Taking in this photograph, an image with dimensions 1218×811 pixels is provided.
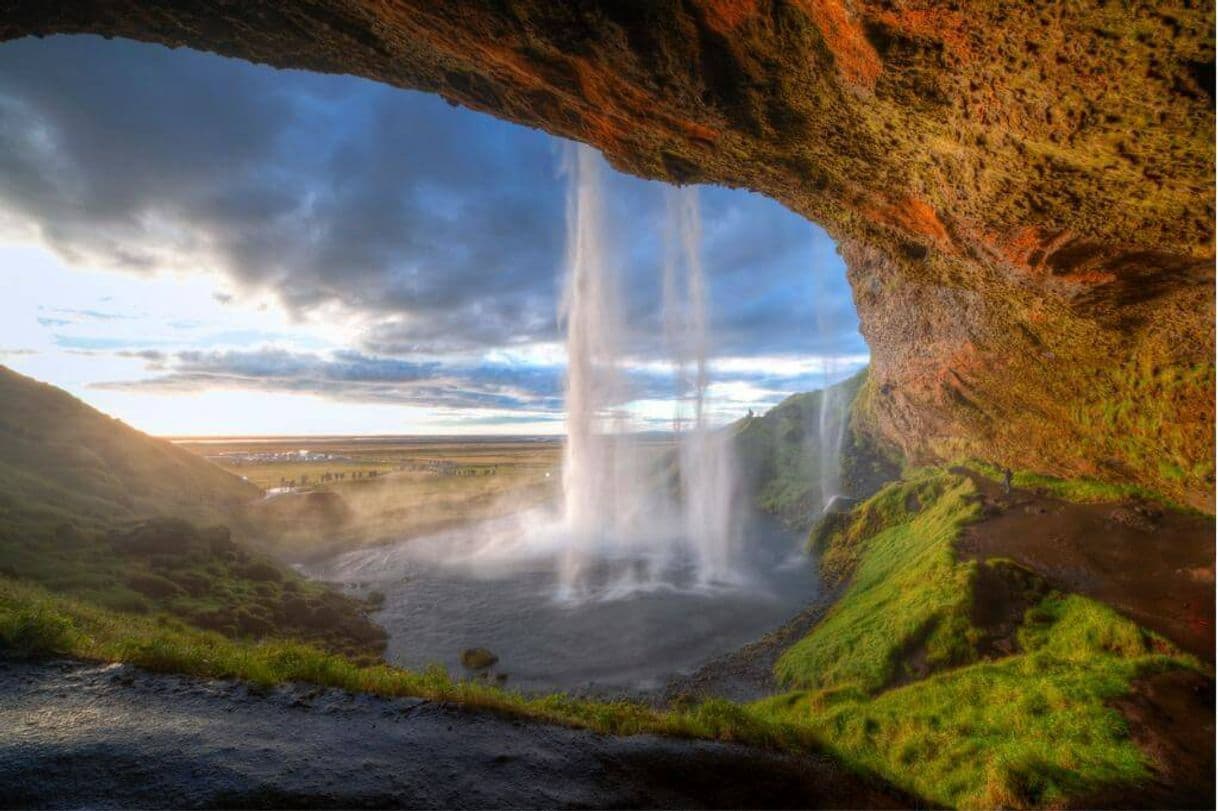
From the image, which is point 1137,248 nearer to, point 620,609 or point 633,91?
point 633,91

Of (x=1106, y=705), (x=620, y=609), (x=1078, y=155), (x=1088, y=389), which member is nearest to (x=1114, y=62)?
(x=1078, y=155)

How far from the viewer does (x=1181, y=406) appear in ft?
40.1

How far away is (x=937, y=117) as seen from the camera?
7.71 m

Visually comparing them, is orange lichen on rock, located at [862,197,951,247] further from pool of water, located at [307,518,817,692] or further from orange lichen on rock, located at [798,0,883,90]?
pool of water, located at [307,518,817,692]

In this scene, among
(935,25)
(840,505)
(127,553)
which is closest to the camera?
(935,25)

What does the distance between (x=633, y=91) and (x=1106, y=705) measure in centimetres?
1589

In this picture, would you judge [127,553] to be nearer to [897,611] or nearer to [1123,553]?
[897,611]

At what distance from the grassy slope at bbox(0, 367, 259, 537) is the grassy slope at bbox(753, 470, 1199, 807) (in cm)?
3110

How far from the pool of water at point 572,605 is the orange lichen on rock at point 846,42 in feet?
57.9

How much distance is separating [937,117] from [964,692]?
12735 millimetres

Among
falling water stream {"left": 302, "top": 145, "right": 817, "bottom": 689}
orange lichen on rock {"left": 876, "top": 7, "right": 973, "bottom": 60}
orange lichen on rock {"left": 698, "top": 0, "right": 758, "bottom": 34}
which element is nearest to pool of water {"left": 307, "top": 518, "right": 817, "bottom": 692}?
falling water stream {"left": 302, "top": 145, "right": 817, "bottom": 689}

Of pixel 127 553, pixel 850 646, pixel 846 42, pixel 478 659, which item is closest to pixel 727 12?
pixel 846 42

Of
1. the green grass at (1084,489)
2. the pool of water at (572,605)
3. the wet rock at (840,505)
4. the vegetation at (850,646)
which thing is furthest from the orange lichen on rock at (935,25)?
the wet rock at (840,505)

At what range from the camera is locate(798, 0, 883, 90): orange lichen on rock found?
263 inches
